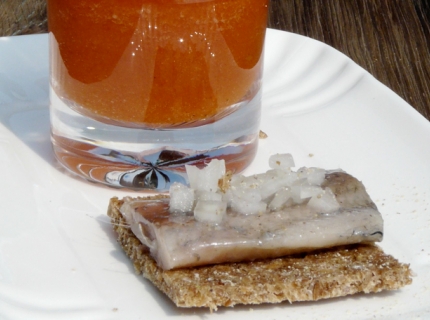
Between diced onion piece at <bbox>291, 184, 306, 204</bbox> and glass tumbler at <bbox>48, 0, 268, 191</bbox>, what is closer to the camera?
diced onion piece at <bbox>291, 184, 306, 204</bbox>

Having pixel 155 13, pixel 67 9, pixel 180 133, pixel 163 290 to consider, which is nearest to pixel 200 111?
pixel 180 133

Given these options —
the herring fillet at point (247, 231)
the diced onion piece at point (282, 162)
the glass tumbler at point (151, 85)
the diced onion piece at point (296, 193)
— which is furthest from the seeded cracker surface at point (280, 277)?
the glass tumbler at point (151, 85)

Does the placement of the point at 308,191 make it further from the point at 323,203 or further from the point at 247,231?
the point at 247,231

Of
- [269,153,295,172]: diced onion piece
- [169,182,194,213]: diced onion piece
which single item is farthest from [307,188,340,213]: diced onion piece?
[169,182,194,213]: diced onion piece

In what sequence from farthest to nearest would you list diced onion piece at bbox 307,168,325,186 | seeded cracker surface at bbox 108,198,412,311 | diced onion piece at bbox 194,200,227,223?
diced onion piece at bbox 307,168,325,186 → diced onion piece at bbox 194,200,227,223 → seeded cracker surface at bbox 108,198,412,311

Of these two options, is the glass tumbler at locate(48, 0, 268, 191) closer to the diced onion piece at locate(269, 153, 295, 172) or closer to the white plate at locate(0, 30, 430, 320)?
the white plate at locate(0, 30, 430, 320)

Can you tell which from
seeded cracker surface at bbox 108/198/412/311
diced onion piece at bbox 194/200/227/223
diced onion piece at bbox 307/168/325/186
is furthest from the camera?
diced onion piece at bbox 307/168/325/186
